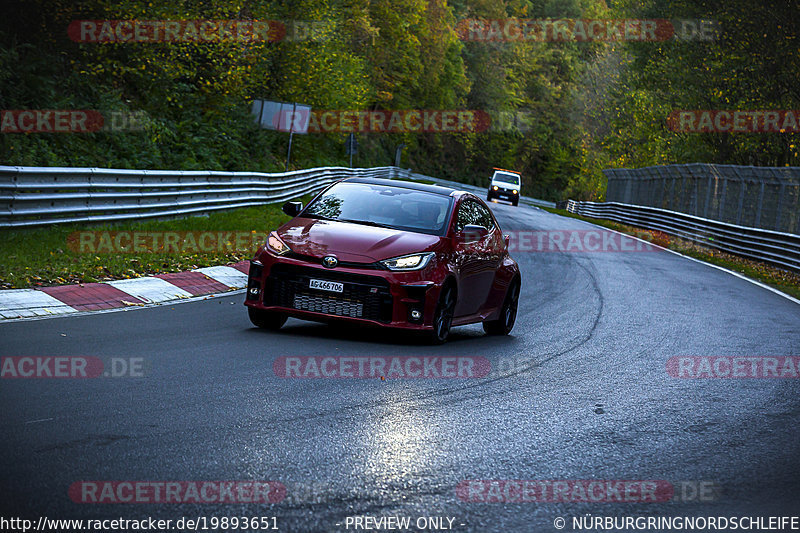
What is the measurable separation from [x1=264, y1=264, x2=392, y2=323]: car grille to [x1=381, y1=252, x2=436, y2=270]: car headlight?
208 mm

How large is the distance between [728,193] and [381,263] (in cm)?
2443

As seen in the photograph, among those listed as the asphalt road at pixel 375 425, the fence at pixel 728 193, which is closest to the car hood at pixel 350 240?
the asphalt road at pixel 375 425

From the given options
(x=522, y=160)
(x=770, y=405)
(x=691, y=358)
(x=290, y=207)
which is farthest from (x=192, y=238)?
(x=522, y=160)

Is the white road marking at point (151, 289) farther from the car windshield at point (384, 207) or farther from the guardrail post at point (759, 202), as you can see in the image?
the guardrail post at point (759, 202)

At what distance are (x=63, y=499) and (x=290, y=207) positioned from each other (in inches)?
270

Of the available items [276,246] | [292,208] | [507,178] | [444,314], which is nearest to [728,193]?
[292,208]

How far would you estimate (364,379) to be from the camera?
7828 mm

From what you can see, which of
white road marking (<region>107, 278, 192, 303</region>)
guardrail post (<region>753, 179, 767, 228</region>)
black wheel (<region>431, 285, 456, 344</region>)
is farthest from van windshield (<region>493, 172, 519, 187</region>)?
black wheel (<region>431, 285, 456, 344</region>)

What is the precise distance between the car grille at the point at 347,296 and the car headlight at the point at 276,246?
33cm

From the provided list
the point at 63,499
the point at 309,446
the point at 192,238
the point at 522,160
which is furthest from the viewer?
the point at 522,160

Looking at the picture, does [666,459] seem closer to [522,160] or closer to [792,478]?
[792,478]

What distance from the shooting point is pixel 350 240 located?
9922 mm

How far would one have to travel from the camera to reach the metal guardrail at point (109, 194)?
13.8 m

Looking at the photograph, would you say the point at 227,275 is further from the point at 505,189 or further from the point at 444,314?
the point at 505,189
